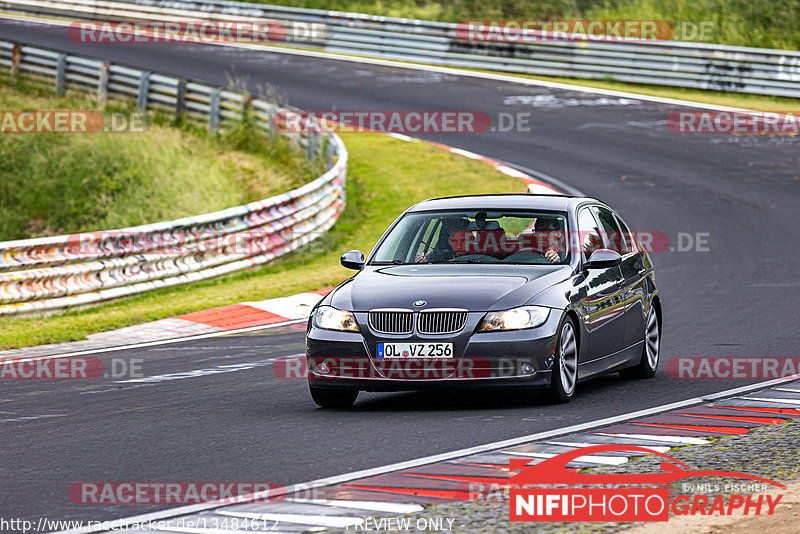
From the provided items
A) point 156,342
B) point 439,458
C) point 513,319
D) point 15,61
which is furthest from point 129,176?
point 439,458

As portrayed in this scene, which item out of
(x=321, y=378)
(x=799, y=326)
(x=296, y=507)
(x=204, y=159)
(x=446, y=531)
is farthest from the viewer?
(x=204, y=159)

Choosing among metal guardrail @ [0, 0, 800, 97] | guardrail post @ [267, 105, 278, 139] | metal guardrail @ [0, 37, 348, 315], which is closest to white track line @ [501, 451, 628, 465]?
metal guardrail @ [0, 37, 348, 315]

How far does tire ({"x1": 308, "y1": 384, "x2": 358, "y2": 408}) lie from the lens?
9.05m

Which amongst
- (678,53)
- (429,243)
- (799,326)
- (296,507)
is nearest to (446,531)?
(296,507)

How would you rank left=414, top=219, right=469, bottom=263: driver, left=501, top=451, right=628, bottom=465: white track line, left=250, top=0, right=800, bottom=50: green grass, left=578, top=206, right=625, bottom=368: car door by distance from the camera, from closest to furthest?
left=501, top=451, right=628, bottom=465: white track line
left=578, top=206, right=625, bottom=368: car door
left=414, top=219, right=469, bottom=263: driver
left=250, top=0, right=800, bottom=50: green grass

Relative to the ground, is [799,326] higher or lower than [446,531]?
lower

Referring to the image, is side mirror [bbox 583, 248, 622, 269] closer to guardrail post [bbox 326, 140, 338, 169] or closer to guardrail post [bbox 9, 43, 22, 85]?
guardrail post [bbox 326, 140, 338, 169]

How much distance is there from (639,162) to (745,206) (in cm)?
365

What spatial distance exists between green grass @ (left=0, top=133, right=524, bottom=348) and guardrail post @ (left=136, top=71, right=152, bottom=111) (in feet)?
18.0

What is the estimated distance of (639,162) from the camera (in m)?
23.7

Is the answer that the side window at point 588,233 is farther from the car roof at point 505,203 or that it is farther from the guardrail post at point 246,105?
the guardrail post at point 246,105

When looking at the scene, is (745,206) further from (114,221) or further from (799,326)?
(114,221)

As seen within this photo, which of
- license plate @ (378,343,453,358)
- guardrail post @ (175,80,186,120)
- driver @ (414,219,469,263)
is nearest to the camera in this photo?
license plate @ (378,343,453,358)

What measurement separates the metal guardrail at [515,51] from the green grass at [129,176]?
1006 cm
